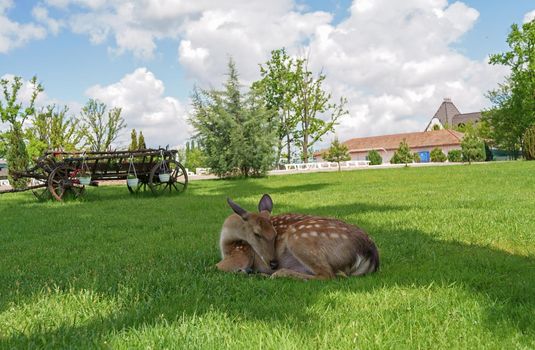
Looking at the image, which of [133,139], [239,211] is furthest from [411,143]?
[239,211]

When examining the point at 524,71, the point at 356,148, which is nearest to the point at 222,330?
the point at 524,71

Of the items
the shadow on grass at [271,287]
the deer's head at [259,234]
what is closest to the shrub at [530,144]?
the shadow on grass at [271,287]

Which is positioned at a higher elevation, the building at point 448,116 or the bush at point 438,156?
the building at point 448,116

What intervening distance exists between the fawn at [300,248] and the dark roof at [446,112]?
105 meters

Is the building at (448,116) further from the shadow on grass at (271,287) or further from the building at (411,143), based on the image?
the shadow on grass at (271,287)

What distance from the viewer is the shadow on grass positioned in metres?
3.39

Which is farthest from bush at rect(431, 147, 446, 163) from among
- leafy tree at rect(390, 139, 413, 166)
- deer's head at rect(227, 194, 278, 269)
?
deer's head at rect(227, 194, 278, 269)

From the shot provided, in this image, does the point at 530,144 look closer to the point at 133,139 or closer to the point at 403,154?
the point at 403,154

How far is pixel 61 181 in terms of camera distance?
1520 centimetres

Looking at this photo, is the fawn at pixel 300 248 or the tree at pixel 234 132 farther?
the tree at pixel 234 132

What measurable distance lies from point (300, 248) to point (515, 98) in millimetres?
58642

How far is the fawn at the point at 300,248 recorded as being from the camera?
14.9ft

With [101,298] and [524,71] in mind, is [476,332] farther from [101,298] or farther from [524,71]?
[524,71]

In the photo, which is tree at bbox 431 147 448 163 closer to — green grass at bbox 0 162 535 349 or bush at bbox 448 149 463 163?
bush at bbox 448 149 463 163
